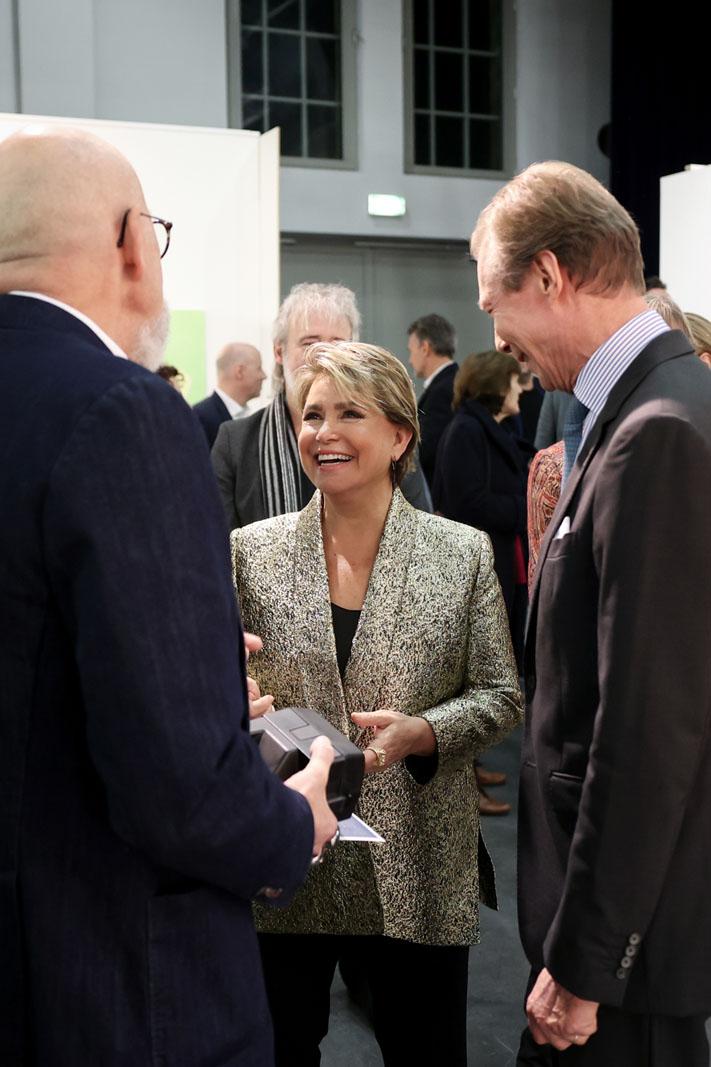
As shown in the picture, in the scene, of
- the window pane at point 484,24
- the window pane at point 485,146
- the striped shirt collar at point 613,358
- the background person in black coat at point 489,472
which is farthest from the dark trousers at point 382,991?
the window pane at point 484,24

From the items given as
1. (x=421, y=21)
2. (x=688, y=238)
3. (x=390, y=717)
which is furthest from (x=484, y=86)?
(x=390, y=717)

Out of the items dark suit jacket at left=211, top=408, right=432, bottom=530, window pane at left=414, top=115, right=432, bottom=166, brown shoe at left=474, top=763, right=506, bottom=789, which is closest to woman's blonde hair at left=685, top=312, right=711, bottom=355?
dark suit jacket at left=211, top=408, right=432, bottom=530

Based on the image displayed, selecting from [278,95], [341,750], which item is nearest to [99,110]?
Result: [278,95]

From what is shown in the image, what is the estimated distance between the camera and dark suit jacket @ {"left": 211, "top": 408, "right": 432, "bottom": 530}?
2.92 metres

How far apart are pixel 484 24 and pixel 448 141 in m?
1.01

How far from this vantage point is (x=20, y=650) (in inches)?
40.1

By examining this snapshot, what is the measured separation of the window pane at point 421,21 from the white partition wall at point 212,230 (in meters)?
3.72

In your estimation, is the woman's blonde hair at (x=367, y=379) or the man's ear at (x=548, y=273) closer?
the man's ear at (x=548, y=273)

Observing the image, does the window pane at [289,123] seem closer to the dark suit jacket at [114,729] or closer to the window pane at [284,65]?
the window pane at [284,65]

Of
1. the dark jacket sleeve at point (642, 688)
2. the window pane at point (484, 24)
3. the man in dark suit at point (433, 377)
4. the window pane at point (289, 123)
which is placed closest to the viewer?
the dark jacket sleeve at point (642, 688)

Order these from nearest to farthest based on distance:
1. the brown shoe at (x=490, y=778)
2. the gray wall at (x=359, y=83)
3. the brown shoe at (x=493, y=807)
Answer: the brown shoe at (x=493, y=807) < the brown shoe at (x=490, y=778) < the gray wall at (x=359, y=83)

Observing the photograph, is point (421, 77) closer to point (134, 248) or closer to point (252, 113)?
point (252, 113)

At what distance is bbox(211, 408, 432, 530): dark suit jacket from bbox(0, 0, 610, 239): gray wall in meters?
5.58

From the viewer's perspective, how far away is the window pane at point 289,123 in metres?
8.73
